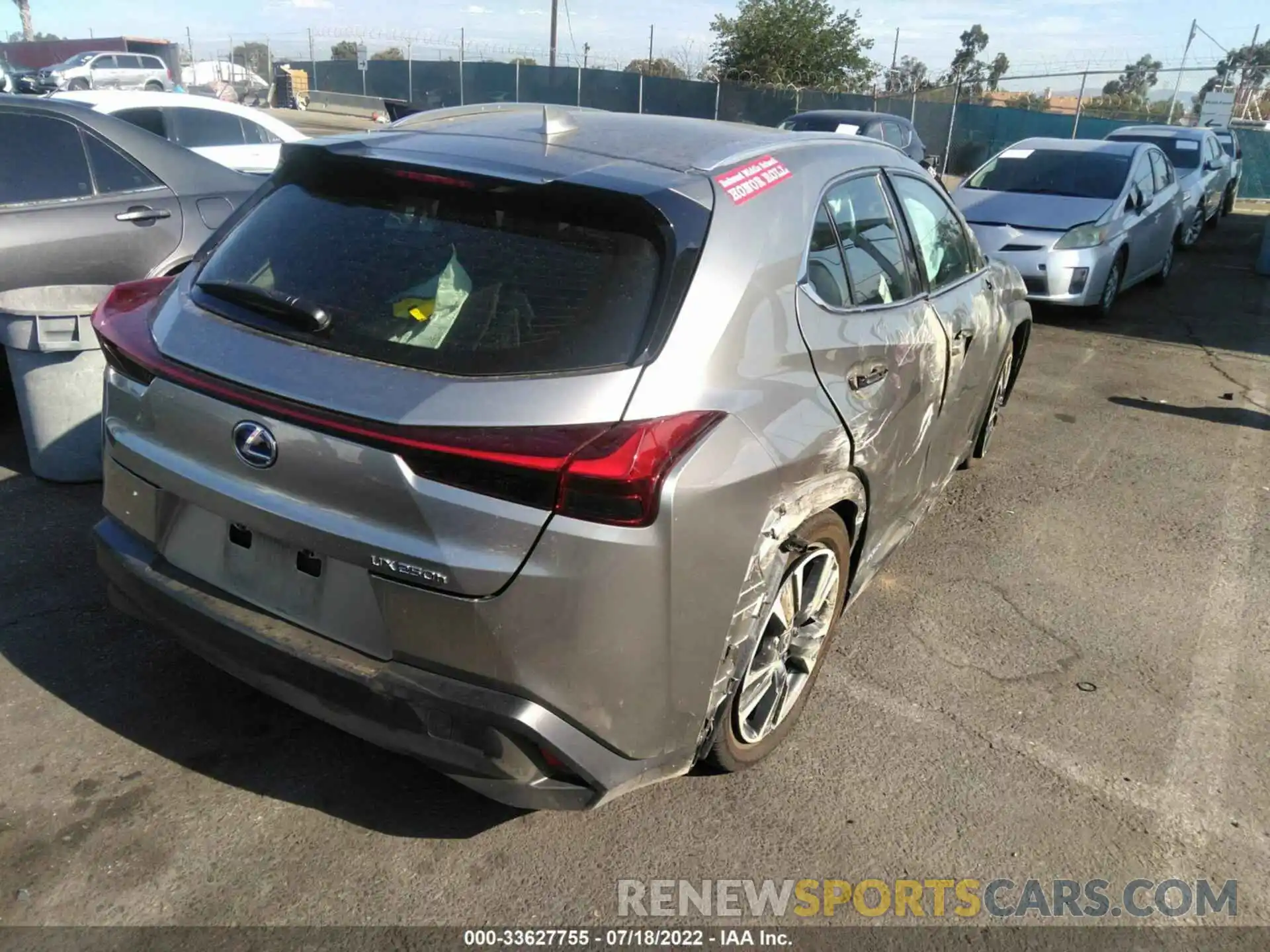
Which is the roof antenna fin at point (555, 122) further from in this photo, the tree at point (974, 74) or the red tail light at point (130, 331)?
the tree at point (974, 74)

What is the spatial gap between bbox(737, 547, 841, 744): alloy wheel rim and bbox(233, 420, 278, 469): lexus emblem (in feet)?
4.30

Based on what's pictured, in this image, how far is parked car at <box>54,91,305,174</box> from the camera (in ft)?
28.5

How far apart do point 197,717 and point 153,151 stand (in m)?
3.87

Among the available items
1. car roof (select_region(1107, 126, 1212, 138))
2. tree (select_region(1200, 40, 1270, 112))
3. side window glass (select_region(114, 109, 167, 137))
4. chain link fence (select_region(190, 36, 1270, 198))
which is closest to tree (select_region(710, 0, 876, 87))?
chain link fence (select_region(190, 36, 1270, 198))

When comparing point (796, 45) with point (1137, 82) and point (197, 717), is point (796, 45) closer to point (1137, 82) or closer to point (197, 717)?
point (1137, 82)

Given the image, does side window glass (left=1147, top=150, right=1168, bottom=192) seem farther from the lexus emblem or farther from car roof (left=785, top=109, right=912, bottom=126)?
the lexus emblem

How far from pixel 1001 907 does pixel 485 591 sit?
161 cm

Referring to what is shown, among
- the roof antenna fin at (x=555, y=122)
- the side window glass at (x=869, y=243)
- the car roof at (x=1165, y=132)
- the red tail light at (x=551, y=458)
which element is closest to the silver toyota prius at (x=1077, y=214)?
the car roof at (x=1165, y=132)

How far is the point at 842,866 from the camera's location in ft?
8.87

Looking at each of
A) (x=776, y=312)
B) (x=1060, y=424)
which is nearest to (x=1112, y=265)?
(x=1060, y=424)

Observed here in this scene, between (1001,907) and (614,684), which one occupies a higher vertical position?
(614,684)

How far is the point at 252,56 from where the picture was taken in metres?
49.6

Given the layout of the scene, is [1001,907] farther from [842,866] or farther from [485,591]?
[485,591]

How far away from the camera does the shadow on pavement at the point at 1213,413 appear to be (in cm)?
674
